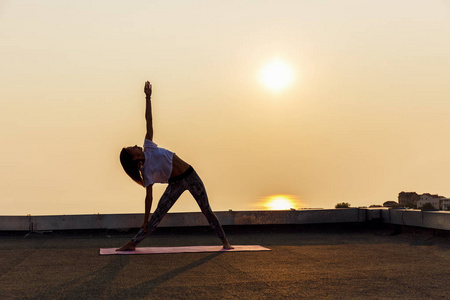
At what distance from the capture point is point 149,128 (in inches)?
378

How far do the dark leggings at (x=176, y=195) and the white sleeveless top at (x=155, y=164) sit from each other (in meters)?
0.37

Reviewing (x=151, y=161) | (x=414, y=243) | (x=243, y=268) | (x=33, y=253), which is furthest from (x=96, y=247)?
(x=414, y=243)

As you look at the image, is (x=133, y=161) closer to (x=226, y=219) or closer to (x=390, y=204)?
(x=226, y=219)

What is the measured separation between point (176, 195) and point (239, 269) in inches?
107

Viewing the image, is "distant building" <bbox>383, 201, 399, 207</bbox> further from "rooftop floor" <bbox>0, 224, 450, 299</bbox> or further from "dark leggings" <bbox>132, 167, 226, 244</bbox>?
"dark leggings" <bbox>132, 167, 226, 244</bbox>

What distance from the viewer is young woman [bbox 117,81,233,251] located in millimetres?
9203

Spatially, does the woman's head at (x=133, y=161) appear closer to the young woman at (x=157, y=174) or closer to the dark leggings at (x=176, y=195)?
the young woman at (x=157, y=174)

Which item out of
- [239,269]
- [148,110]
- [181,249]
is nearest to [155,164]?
[148,110]

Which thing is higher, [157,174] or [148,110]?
[148,110]

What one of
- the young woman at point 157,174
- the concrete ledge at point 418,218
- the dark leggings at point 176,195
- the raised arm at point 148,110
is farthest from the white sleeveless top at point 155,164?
the concrete ledge at point 418,218

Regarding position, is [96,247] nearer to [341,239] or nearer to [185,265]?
[185,265]

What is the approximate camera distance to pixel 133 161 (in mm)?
9172

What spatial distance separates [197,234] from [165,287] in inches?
277

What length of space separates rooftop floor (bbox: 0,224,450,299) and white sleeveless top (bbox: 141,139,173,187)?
1213 millimetres
